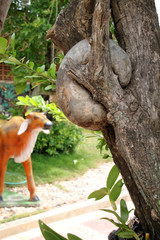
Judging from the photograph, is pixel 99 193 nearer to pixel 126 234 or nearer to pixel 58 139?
pixel 126 234

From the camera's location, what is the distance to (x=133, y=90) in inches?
30.0

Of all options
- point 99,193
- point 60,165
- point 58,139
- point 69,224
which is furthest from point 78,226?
point 58,139

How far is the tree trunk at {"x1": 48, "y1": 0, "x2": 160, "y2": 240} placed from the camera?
2.32ft

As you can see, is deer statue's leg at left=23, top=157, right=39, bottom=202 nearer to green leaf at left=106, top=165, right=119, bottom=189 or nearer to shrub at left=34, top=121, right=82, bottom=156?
shrub at left=34, top=121, right=82, bottom=156

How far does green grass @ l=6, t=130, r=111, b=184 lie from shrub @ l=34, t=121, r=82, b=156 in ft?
0.47

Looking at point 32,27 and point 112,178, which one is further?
point 32,27

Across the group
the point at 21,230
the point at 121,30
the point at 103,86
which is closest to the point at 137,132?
the point at 103,86

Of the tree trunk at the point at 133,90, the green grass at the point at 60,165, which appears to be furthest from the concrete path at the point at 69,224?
the tree trunk at the point at 133,90

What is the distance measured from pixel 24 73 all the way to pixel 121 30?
458 millimetres

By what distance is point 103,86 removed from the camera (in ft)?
2.35

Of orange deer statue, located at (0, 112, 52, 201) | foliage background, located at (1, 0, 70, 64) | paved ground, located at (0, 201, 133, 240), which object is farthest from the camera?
foliage background, located at (1, 0, 70, 64)

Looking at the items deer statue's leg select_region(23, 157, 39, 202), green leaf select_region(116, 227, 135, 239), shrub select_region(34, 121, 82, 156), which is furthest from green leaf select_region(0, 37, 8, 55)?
shrub select_region(34, 121, 82, 156)

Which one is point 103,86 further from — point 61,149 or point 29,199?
point 61,149

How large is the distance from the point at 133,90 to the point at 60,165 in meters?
4.42
